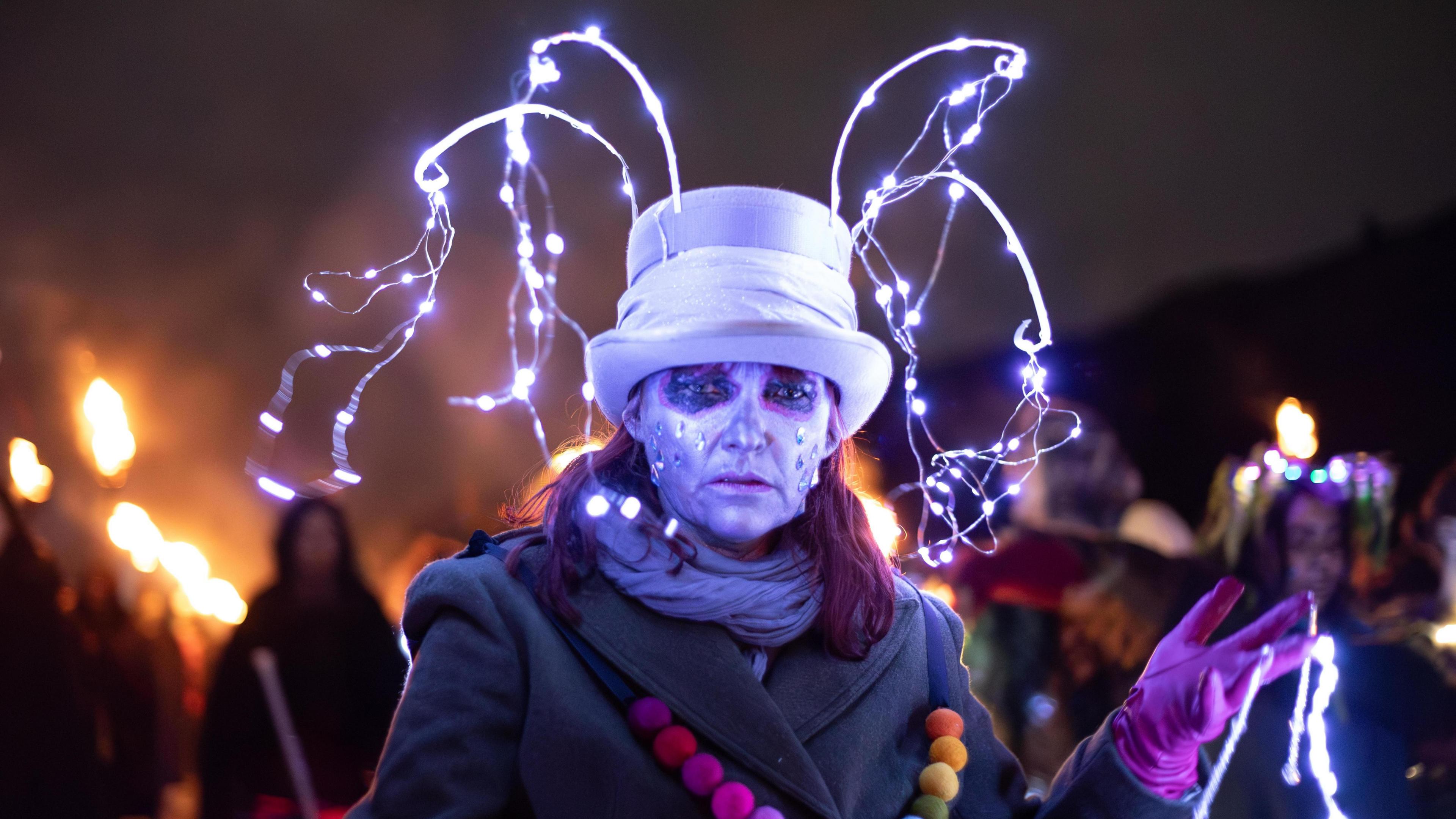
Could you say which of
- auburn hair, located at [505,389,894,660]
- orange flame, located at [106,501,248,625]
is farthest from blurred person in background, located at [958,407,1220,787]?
orange flame, located at [106,501,248,625]

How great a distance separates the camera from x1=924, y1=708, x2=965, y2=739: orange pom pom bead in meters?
1.65

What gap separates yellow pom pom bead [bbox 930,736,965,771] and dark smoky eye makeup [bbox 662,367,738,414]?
2.24ft

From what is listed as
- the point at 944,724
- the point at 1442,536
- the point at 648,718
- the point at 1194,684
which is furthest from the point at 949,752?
the point at 1442,536

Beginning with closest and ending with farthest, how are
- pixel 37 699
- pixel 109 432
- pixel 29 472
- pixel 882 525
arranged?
1. pixel 882 525
2. pixel 37 699
3. pixel 29 472
4. pixel 109 432

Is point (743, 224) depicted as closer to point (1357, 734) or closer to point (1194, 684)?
point (1194, 684)

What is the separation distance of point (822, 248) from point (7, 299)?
13.4 ft

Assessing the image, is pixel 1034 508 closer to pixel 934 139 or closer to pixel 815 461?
pixel 934 139

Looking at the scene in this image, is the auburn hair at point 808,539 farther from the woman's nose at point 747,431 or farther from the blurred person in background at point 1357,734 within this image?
the blurred person in background at point 1357,734

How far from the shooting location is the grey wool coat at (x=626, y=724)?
54.4 inches

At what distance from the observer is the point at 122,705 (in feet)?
13.1

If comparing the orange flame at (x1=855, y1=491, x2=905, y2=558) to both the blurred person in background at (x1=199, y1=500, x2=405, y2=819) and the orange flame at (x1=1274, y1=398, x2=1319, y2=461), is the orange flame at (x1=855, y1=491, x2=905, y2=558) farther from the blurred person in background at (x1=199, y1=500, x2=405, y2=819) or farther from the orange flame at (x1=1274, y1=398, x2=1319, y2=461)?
the orange flame at (x1=1274, y1=398, x2=1319, y2=461)

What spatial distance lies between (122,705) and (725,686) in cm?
361

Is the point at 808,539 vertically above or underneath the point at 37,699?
underneath

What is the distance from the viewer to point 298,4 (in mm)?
4172
